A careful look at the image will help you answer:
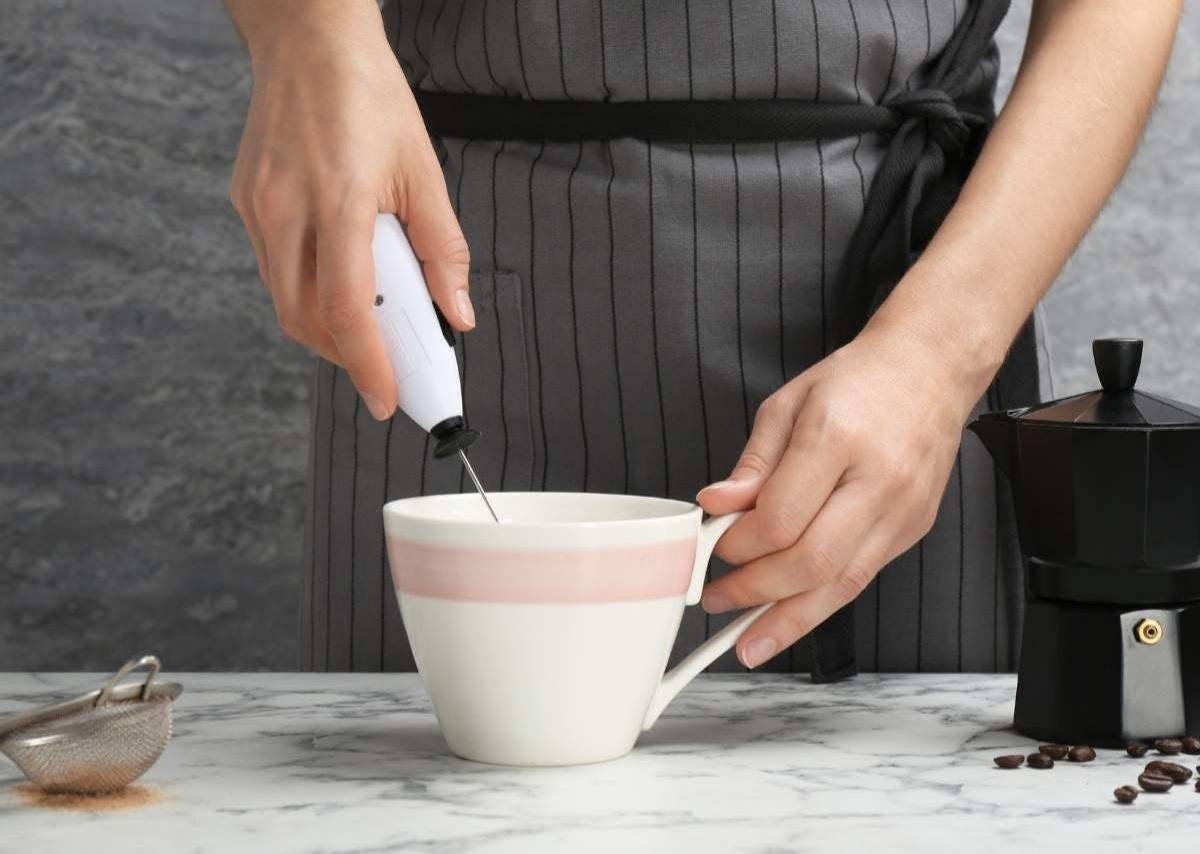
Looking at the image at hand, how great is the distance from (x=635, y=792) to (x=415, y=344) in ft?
0.84

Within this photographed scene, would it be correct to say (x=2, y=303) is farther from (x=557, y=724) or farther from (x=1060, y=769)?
(x=1060, y=769)

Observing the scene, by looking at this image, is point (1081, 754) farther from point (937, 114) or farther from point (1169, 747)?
point (937, 114)

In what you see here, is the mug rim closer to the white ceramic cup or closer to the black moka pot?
the white ceramic cup

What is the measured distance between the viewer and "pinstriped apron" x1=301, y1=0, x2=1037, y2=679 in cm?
109

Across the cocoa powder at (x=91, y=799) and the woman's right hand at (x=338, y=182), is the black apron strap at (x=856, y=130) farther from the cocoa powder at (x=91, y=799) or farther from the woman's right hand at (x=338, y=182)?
the cocoa powder at (x=91, y=799)

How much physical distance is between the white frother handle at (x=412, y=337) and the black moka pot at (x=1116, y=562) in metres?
0.31

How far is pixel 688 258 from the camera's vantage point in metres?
1.11

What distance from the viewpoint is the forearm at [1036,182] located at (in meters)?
0.96

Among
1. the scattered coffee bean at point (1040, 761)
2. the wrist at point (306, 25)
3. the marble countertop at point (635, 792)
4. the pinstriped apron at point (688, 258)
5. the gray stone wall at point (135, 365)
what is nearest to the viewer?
the marble countertop at point (635, 792)

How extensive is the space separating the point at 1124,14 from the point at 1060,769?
0.53m

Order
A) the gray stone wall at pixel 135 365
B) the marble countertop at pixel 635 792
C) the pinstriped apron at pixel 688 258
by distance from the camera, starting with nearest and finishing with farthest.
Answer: the marble countertop at pixel 635 792 → the pinstriped apron at pixel 688 258 → the gray stone wall at pixel 135 365

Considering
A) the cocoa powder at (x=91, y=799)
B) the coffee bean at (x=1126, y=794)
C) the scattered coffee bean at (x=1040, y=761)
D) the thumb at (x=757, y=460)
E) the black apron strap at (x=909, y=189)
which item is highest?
the black apron strap at (x=909, y=189)

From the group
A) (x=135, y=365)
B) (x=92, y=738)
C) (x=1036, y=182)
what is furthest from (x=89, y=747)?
(x=135, y=365)

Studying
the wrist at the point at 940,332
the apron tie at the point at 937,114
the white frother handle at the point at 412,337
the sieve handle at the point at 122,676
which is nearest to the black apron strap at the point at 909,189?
the apron tie at the point at 937,114
